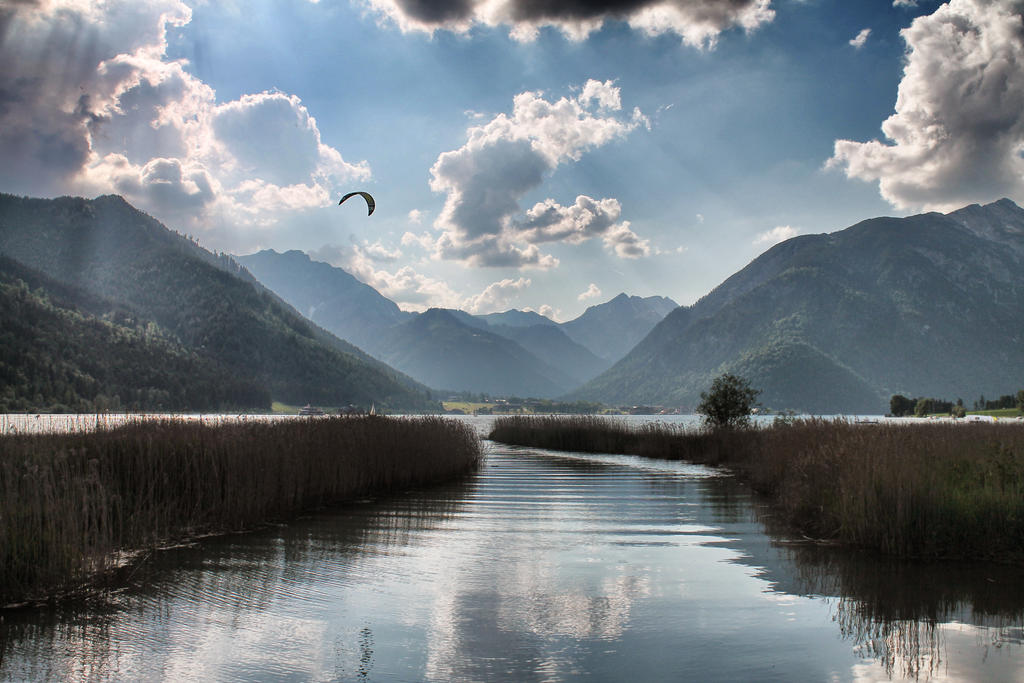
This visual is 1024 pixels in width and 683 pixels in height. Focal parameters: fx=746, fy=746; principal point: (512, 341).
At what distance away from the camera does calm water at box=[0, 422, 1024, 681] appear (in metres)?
6.68

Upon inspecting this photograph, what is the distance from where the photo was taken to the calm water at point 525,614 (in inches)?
263

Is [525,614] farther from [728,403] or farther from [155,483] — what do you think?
[728,403]

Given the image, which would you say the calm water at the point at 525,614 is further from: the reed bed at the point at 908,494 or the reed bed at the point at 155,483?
the reed bed at the point at 908,494

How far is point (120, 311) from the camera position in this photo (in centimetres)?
18400

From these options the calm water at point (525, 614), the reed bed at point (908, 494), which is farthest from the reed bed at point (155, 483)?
the reed bed at point (908, 494)

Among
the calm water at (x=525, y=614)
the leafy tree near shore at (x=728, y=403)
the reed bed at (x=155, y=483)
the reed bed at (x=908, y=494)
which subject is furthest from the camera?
the leafy tree near shore at (x=728, y=403)

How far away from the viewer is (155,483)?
557 inches

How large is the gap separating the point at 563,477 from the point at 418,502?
27.5 ft

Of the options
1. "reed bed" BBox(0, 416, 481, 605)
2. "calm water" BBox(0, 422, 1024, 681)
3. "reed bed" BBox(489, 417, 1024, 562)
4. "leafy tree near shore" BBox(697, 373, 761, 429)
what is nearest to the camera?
"calm water" BBox(0, 422, 1024, 681)

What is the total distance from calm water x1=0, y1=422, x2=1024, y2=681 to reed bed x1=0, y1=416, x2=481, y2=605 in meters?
0.68

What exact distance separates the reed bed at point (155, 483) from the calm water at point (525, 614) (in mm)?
682

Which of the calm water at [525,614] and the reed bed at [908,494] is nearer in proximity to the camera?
the calm water at [525,614]

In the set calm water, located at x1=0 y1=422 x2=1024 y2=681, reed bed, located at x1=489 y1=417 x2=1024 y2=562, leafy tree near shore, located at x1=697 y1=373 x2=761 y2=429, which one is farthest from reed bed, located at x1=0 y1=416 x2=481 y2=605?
leafy tree near shore, located at x1=697 y1=373 x2=761 y2=429

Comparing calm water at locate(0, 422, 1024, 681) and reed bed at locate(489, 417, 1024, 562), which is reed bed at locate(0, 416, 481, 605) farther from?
reed bed at locate(489, 417, 1024, 562)
